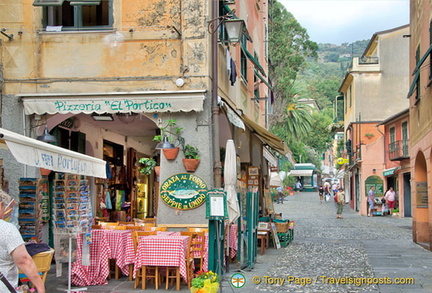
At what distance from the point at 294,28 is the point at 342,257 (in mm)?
32525

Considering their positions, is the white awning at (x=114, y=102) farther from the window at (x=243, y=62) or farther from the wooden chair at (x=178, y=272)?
the window at (x=243, y=62)

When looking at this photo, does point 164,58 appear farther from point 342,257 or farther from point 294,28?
point 294,28

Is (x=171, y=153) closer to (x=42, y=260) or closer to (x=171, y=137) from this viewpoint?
(x=171, y=137)

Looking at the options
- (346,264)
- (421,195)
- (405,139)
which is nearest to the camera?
(346,264)

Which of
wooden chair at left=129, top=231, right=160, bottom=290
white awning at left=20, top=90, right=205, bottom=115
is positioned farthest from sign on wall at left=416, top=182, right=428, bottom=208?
wooden chair at left=129, top=231, right=160, bottom=290

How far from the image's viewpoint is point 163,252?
9.68 meters

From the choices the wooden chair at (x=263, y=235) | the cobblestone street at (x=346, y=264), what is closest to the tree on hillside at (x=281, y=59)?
the cobblestone street at (x=346, y=264)

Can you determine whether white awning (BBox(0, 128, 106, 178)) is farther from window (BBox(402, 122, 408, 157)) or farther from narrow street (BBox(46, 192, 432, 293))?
window (BBox(402, 122, 408, 157))

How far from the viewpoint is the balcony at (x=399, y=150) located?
32.0 m

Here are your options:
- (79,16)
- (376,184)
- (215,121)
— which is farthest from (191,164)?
(376,184)

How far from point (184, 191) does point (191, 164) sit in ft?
1.98

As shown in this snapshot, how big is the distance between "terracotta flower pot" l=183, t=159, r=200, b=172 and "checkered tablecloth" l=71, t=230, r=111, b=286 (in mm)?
2477

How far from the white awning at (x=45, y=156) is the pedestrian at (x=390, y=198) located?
28.0 meters

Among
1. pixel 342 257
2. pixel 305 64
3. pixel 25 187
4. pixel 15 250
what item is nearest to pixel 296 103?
pixel 305 64
